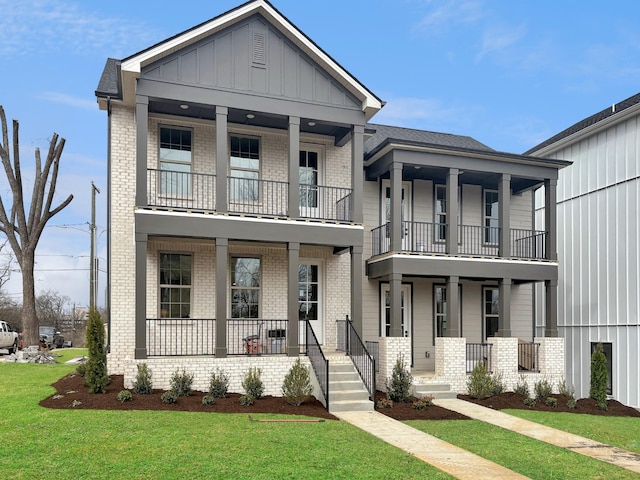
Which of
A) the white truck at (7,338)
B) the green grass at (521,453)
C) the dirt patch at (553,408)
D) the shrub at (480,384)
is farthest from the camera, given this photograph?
the white truck at (7,338)

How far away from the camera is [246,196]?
15836 millimetres

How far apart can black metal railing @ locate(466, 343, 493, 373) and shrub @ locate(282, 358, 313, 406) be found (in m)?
5.91

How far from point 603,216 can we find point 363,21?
32.9 ft

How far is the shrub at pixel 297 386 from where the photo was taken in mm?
12297

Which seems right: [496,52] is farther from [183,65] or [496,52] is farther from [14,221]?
[14,221]

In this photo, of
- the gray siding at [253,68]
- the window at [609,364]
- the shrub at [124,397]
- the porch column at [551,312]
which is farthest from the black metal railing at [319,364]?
the window at [609,364]

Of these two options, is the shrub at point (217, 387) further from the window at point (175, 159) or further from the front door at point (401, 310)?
the front door at point (401, 310)

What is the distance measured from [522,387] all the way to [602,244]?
6514 mm

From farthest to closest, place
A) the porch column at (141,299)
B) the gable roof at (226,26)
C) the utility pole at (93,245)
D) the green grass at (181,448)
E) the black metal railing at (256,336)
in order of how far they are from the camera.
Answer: the utility pole at (93,245), the black metal railing at (256,336), the gable roof at (226,26), the porch column at (141,299), the green grass at (181,448)

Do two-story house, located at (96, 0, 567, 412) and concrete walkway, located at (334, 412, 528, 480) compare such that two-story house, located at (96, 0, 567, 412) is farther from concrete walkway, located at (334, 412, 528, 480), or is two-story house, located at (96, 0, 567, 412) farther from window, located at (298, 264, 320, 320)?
concrete walkway, located at (334, 412, 528, 480)

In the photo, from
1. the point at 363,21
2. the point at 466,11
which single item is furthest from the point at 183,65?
the point at 466,11

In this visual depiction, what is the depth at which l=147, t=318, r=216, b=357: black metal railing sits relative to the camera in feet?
47.6

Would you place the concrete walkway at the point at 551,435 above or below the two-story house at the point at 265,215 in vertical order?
below

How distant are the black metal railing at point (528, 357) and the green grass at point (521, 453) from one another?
6.13 meters
